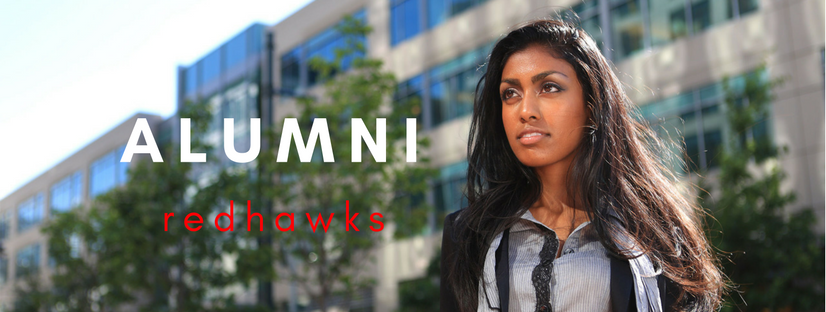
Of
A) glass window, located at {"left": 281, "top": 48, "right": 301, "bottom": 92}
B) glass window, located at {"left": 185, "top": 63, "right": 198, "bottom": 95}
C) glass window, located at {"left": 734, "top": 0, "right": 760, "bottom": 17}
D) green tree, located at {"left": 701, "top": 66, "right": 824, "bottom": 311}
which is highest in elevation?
glass window, located at {"left": 185, "top": 63, "right": 198, "bottom": 95}

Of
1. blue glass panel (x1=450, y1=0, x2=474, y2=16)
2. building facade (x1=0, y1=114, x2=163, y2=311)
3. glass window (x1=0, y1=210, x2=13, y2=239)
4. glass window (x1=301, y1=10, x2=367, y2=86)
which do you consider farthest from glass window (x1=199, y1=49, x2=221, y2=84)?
glass window (x1=0, y1=210, x2=13, y2=239)

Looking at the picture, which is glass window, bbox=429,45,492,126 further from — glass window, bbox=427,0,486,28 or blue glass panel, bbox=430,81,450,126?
glass window, bbox=427,0,486,28

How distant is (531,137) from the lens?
7.18ft

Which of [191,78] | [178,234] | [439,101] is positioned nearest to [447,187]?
[439,101]

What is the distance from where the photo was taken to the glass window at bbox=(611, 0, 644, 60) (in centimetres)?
1694

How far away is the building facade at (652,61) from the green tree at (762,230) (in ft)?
1.78

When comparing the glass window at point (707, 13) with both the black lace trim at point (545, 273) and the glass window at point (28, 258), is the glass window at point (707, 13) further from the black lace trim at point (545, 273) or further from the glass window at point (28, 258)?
the glass window at point (28, 258)

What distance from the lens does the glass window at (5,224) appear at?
190 feet

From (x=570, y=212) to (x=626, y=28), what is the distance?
15.7 metres

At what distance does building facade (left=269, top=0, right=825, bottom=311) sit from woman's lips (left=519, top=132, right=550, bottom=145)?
6.13 m

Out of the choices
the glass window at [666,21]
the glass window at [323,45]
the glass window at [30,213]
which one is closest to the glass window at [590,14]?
Answer: the glass window at [666,21]

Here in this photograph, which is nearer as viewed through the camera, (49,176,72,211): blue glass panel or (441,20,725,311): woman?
(441,20,725,311): woman

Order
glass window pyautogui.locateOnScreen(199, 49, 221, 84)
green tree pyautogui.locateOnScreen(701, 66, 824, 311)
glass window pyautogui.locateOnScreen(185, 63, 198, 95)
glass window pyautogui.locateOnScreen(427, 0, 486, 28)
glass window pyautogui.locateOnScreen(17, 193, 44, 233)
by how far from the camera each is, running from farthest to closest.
Answer: glass window pyautogui.locateOnScreen(17, 193, 44, 233) → glass window pyautogui.locateOnScreen(185, 63, 198, 95) → glass window pyautogui.locateOnScreen(199, 49, 221, 84) → glass window pyautogui.locateOnScreen(427, 0, 486, 28) → green tree pyautogui.locateOnScreen(701, 66, 824, 311)

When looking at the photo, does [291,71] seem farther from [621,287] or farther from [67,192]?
[621,287]
